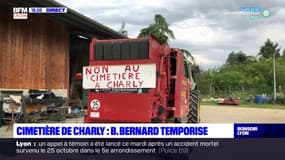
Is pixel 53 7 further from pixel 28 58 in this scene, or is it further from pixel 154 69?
pixel 154 69

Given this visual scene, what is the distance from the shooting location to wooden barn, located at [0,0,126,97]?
1184 centimetres

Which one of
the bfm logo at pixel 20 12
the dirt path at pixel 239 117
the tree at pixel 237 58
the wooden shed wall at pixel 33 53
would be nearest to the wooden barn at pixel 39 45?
the wooden shed wall at pixel 33 53

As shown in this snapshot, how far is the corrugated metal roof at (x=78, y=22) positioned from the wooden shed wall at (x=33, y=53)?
0.60 m

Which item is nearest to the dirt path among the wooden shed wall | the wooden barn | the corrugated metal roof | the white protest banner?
the corrugated metal roof

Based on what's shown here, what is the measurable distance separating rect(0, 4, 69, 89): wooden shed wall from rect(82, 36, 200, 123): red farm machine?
20.2ft

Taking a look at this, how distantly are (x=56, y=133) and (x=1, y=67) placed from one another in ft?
21.9

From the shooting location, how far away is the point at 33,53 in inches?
532

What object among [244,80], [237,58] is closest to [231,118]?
[244,80]

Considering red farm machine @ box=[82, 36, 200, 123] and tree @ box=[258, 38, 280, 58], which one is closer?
red farm machine @ box=[82, 36, 200, 123]

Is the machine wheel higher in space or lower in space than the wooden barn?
lower

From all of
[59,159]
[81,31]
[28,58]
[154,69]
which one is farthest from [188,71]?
[81,31]

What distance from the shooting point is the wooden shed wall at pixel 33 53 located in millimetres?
11898

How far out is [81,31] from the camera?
1681 cm

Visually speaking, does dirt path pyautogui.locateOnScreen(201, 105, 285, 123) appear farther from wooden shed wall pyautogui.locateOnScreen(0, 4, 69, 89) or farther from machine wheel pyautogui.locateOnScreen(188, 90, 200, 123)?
wooden shed wall pyautogui.locateOnScreen(0, 4, 69, 89)
